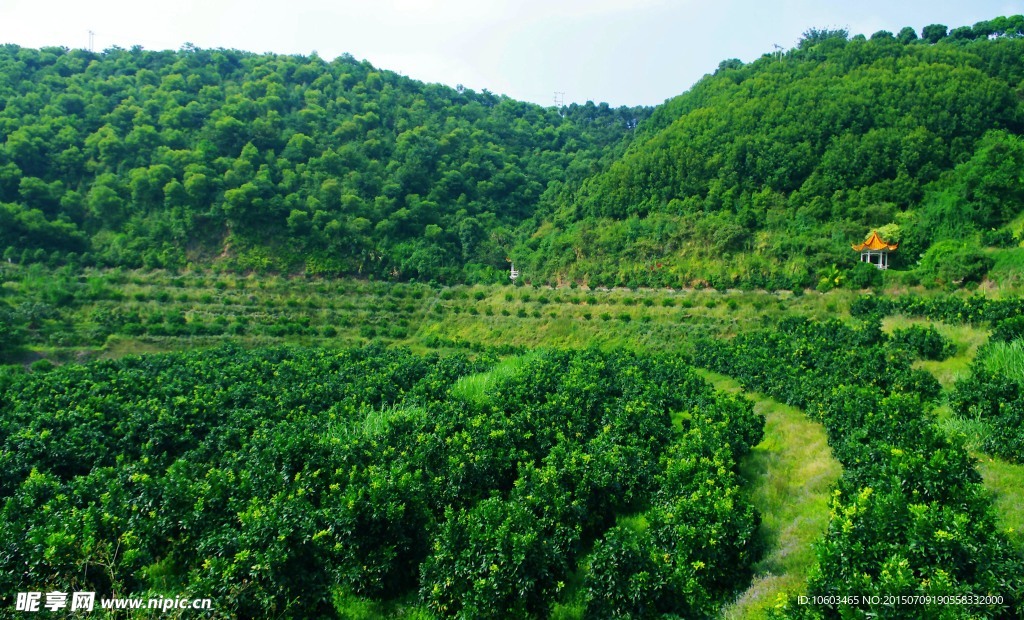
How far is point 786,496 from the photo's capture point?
14.3m

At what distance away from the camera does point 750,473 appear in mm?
16125

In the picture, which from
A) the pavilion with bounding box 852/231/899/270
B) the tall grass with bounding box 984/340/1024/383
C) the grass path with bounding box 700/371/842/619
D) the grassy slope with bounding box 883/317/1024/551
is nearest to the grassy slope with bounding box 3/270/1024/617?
the grassy slope with bounding box 883/317/1024/551

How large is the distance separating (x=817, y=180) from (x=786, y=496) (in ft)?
137

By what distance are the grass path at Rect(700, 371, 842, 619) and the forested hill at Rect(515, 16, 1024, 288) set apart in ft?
74.2

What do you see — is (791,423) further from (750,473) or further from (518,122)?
(518,122)

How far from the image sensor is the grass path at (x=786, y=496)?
10.3 meters

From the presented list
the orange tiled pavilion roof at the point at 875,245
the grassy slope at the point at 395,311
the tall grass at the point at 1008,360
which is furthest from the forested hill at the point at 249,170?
the tall grass at the point at 1008,360

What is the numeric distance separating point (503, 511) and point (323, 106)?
70.1 meters

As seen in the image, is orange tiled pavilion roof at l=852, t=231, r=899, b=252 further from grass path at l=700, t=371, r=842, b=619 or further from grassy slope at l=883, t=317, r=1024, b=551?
grass path at l=700, t=371, r=842, b=619

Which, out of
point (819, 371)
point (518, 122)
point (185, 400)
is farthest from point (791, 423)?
point (518, 122)

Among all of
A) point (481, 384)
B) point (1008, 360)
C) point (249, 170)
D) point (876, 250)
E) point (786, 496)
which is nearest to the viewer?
point (786, 496)

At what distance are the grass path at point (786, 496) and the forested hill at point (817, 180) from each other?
22.6m

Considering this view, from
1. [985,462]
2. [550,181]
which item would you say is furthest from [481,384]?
[550,181]

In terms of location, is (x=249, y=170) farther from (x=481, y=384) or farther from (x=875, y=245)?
(x=875, y=245)
